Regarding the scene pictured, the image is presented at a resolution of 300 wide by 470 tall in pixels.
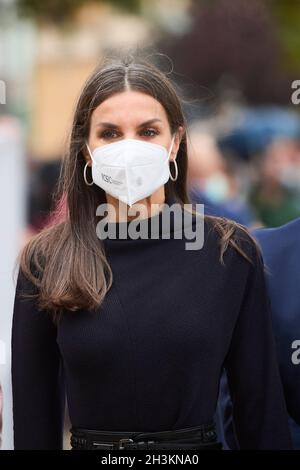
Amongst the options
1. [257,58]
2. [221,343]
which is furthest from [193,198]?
[257,58]

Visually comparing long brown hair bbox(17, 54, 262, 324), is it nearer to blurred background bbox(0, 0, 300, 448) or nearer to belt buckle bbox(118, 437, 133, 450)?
belt buckle bbox(118, 437, 133, 450)

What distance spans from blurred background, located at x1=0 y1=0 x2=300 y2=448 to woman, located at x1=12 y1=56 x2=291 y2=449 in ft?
17.9

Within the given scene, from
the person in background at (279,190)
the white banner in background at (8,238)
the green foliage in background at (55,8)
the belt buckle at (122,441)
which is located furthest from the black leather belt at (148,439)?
the green foliage in background at (55,8)

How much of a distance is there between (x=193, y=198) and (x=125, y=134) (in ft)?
1.78

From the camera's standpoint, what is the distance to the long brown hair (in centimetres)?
368

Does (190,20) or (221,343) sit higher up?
(190,20)

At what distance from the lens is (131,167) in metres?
3.75

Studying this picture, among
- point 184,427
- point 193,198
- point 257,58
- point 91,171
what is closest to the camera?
point 184,427

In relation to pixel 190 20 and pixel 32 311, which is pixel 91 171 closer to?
pixel 32 311

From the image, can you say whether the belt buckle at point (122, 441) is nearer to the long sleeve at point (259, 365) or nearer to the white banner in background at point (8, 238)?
the long sleeve at point (259, 365)

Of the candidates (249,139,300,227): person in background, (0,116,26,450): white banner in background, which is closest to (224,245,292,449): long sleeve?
(0,116,26,450): white banner in background

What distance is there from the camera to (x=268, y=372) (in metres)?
3.73

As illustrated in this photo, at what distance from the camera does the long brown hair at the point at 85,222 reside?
368cm

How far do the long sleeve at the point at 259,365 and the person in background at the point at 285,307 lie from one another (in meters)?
0.13
